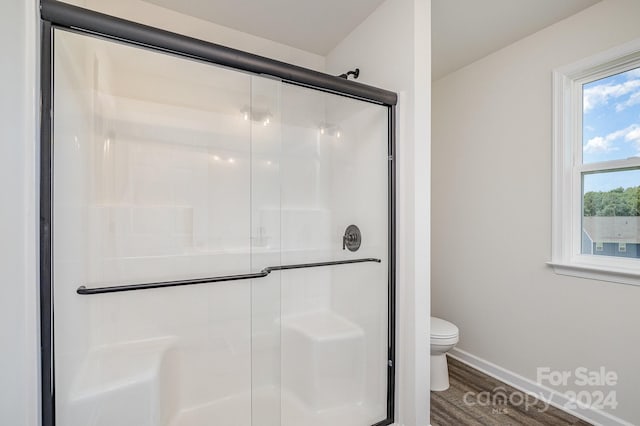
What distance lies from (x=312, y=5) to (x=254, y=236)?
4.93 feet

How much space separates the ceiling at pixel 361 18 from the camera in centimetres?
184

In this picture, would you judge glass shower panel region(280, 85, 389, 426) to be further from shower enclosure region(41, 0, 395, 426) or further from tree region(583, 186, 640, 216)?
tree region(583, 186, 640, 216)

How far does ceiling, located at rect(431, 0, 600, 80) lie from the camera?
5.95 ft

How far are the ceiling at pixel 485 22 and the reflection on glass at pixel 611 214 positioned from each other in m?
1.06

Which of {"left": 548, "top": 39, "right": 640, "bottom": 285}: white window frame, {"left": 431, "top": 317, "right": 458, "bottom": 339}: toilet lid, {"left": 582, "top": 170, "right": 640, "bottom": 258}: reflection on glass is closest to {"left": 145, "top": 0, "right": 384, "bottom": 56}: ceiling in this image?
{"left": 548, "top": 39, "right": 640, "bottom": 285}: white window frame

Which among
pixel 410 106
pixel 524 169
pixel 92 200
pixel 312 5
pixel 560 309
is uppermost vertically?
pixel 312 5

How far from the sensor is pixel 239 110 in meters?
2.04

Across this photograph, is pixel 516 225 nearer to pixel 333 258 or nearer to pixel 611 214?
pixel 611 214

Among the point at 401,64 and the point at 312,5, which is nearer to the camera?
the point at 401,64

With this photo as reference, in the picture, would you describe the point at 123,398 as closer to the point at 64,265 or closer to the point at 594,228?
the point at 64,265

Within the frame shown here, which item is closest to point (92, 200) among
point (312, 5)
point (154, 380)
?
point (154, 380)

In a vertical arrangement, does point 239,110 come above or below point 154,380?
above

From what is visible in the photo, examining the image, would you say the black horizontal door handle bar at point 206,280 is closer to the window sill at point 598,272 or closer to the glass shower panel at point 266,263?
the glass shower panel at point 266,263

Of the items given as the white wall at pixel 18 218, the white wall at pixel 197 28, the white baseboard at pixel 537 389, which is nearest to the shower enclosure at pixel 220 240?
the white wall at pixel 18 218
